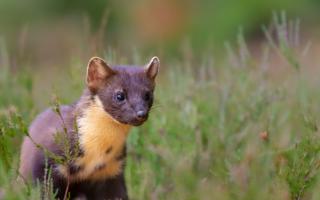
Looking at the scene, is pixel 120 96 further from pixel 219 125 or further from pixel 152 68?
pixel 219 125

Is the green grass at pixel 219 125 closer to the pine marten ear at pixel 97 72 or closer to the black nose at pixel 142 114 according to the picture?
the black nose at pixel 142 114

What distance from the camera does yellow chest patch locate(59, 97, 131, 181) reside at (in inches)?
256

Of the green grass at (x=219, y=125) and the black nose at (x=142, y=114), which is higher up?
the black nose at (x=142, y=114)

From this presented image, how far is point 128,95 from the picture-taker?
21.4ft

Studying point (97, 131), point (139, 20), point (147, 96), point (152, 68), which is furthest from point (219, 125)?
point (139, 20)

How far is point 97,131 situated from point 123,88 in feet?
1.05

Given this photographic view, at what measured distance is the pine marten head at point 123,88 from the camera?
639 cm

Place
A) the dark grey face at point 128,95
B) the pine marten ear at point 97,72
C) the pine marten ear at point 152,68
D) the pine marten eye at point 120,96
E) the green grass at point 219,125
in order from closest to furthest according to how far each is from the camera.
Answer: the green grass at point 219,125 < the dark grey face at point 128,95 < the pine marten eye at point 120,96 < the pine marten ear at point 97,72 < the pine marten ear at point 152,68

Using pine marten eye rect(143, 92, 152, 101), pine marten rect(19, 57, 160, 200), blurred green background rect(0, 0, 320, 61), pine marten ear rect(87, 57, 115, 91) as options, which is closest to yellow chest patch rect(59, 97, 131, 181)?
pine marten rect(19, 57, 160, 200)

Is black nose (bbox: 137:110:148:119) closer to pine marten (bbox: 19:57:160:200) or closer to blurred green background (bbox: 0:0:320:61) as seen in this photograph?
pine marten (bbox: 19:57:160:200)

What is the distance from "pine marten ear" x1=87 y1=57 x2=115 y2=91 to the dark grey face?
0.04m

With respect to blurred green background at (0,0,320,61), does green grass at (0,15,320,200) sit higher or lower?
higher

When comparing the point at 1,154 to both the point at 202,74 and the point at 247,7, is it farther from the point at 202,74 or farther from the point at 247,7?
the point at 247,7

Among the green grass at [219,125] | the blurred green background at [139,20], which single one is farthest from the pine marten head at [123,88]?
the blurred green background at [139,20]
